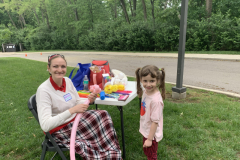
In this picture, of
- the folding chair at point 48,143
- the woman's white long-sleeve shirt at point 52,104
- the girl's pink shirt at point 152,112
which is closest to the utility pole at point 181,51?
the girl's pink shirt at point 152,112

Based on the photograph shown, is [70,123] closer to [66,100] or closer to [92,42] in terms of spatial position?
[66,100]

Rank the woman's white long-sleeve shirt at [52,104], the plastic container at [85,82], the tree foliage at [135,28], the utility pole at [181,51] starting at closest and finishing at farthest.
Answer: the woman's white long-sleeve shirt at [52,104] → the plastic container at [85,82] → the utility pole at [181,51] → the tree foliage at [135,28]

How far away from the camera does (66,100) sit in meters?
1.95

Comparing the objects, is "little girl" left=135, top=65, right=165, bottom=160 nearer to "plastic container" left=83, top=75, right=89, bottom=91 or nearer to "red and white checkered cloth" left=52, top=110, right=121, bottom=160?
"red and white checkered cloth" left=52, top=110, right=121, bottom=160

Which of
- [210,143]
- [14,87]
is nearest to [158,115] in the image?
[210,143]

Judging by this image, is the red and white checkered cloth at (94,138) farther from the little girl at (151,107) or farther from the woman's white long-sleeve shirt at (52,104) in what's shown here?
the little girl at (151,107)

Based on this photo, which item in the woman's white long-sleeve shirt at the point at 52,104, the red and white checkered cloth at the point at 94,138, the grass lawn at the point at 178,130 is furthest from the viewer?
the grass lawn at the point at 178,130

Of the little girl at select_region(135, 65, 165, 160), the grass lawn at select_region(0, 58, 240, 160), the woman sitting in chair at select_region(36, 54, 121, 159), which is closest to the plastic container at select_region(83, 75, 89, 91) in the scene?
the woman sitting in chair at select_region(36, 54, 121, 159)

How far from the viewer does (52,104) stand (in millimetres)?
1826

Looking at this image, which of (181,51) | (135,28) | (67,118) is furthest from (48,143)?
(135,28)

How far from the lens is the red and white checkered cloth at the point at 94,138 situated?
5.76ft

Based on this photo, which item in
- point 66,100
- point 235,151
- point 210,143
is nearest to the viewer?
point 66,100

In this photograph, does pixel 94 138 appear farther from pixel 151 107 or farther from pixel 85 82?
pixel 85 82

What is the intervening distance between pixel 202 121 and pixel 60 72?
9.11ft
